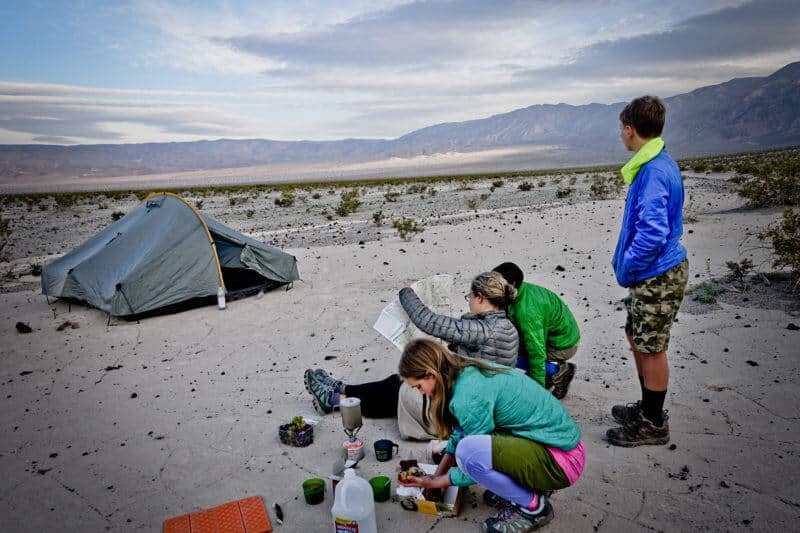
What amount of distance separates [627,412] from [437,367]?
2347mm

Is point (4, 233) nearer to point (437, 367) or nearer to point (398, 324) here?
point (398, 324)

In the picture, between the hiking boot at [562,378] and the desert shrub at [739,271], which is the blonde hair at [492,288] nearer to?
the hiking boot at [562,378]

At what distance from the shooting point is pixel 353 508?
2916mm

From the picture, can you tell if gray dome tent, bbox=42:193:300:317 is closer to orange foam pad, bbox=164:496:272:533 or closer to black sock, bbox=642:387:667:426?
orange foam pad, bbox=164:496:272:533

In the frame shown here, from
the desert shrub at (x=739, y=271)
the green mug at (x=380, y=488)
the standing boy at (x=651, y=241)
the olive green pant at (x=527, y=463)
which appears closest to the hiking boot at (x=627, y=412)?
the standing boy at (x=651, y=241)

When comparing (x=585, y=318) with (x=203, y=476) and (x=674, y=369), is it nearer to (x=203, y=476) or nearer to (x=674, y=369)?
(x=674, y=369)

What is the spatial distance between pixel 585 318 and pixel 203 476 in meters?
5.26

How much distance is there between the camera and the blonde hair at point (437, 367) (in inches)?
103

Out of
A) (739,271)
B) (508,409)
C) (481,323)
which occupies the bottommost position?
(739,271)

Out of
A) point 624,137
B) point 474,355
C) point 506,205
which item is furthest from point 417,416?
point 506,205

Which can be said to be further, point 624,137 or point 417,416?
point 417,416

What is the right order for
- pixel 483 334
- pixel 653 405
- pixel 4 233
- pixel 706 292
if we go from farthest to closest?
pixel 4 233, pixel 706 292, pixel 653 405, pixel 483 334

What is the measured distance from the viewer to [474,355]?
3678 millimetres

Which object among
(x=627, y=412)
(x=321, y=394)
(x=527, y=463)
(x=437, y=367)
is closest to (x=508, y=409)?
(x=527, y=463)
